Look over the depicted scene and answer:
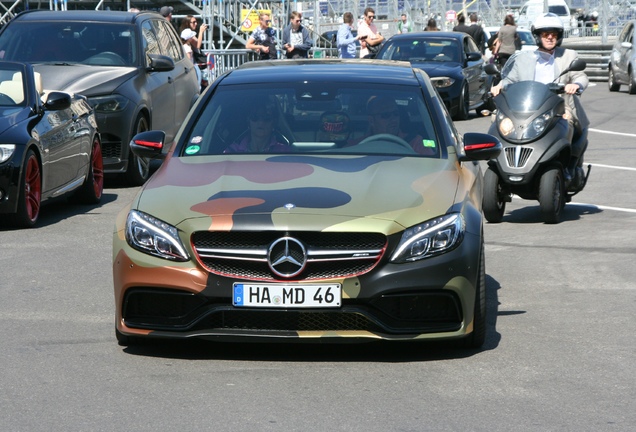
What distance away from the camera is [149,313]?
21.4ft

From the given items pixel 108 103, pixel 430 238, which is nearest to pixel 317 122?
pixel 430 238

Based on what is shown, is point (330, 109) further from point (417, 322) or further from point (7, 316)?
point (7, 316)

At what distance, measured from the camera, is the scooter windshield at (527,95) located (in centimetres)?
1212

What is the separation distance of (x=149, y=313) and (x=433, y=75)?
706 inches

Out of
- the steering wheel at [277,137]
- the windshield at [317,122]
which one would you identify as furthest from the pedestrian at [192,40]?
the steering wheel at [277,137]

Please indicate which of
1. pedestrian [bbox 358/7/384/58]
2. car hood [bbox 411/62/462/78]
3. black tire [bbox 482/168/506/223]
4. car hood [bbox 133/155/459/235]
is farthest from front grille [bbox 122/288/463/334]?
pedestrian [bbox 358/7/384/58]

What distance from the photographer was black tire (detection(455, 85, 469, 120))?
80.0ft

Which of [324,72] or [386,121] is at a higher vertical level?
[324,72]

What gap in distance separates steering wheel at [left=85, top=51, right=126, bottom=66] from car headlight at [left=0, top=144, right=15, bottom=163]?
172 inches

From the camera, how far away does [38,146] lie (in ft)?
38.9

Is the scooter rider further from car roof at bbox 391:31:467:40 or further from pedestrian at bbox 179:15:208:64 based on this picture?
car roof at bbox 391:31:467:40

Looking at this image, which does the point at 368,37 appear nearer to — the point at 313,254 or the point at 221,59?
the point at 221,59

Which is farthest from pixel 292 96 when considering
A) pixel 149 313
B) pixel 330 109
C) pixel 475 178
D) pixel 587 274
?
pixel 587 274

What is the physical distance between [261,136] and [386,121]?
0.73m
